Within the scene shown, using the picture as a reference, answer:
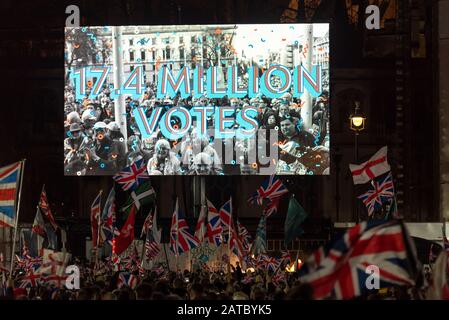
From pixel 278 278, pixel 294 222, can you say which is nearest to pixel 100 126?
pixel 294 222

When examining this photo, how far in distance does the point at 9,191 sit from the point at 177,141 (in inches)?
1051

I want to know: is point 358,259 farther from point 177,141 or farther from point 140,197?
point 177,141

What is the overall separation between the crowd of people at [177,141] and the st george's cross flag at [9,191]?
25812 mm

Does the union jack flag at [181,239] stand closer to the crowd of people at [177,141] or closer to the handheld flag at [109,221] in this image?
the handheld flag at [109,221]

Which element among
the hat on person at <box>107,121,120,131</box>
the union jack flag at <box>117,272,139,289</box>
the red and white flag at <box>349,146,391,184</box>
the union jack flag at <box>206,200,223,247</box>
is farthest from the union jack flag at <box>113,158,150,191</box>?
the hat on person at <box>107,121,120,131</box>

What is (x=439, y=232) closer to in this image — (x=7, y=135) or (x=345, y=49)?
(x=345, y=49)

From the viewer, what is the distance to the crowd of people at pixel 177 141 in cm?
4450

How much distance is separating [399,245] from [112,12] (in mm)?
42662

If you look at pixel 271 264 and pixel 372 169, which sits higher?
pixel 372 169

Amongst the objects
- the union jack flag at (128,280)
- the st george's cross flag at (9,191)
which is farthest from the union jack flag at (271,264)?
the st george's cross flag at (9,191)

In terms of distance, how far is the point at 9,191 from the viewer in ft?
61.2

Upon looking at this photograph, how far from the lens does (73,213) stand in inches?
2036

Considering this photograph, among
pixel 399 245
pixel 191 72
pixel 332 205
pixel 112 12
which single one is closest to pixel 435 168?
pixel 332 205

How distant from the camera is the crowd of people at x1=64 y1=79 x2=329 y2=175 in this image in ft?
146
